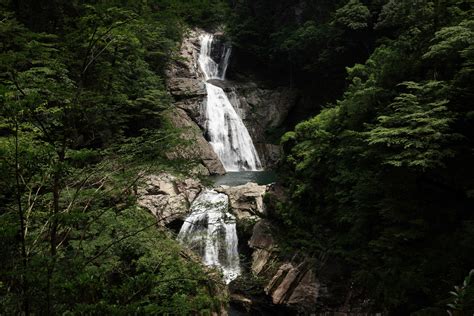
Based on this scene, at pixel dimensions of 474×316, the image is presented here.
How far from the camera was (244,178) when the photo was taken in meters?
22.2

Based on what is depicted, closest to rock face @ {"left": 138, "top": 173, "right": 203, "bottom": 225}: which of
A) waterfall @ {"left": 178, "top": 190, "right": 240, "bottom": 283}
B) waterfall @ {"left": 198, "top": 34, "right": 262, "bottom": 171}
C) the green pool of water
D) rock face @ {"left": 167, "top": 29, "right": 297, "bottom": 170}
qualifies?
waterfall @ {"left": 178, "top": 190, "right": 240, "bottom": 283}

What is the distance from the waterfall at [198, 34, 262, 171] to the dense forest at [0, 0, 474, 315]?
37.2ft

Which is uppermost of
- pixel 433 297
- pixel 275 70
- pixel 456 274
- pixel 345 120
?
pixel 275 70

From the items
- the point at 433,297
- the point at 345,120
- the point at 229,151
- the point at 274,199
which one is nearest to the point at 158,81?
the point at 229,151

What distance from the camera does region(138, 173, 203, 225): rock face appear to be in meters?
14.2

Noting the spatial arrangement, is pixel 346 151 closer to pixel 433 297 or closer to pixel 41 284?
pixel 433 297

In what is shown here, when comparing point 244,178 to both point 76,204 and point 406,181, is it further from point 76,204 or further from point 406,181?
point 76,204

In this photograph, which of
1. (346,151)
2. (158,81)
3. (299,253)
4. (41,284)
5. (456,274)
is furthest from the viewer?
(158,81)

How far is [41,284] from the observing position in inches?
158

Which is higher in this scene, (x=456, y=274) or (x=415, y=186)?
(x=415, y=186)

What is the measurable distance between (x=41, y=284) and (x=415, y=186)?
7.19 meters

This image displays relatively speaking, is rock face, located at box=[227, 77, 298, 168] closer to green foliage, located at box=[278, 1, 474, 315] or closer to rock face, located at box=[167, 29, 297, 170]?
rock face, located at box=[167, 29, 297, 170]

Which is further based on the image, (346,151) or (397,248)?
(346,151)

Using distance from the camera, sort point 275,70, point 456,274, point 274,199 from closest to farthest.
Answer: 1. point 456,274
2. point 274,199
3. point 275,70
